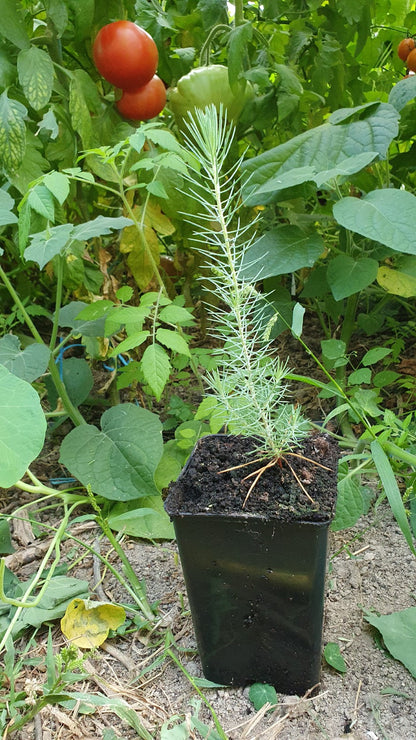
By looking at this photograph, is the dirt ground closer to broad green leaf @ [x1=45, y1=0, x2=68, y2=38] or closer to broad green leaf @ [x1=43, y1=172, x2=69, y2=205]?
broad green leaf @ [x1=43, y1=172, x2=69, y2=205]

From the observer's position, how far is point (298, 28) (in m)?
1.59

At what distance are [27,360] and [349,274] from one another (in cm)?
71

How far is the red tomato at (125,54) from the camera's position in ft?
4.30

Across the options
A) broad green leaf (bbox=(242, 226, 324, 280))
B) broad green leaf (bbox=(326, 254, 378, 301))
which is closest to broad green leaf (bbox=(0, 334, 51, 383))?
broad green leaf (bbox=(242, 226, 324, 280))

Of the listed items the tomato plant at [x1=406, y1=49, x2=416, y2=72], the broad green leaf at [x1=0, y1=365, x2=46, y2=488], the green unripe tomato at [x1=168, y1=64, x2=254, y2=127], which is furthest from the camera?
the tomato plant at [x1=406, y1=49, x2=416, y2=72]

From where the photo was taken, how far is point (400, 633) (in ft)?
3.15

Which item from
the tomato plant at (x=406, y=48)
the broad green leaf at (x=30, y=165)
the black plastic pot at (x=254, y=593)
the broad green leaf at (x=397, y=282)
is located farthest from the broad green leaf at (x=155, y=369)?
the tomato plant at (x=406, y=48)

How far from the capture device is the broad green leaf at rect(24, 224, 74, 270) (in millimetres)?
1022


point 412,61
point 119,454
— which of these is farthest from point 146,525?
point 412,61

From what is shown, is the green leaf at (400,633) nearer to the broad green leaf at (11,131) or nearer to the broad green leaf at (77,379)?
the broad green leaf at (77,379)

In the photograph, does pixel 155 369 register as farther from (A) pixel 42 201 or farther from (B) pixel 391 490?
(B) pixel 391 490

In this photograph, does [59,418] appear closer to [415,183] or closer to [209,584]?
[209,584]

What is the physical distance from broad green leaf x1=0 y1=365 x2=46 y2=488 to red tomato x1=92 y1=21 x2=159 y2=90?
2.79 ft

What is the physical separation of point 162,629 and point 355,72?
1.71 meters
